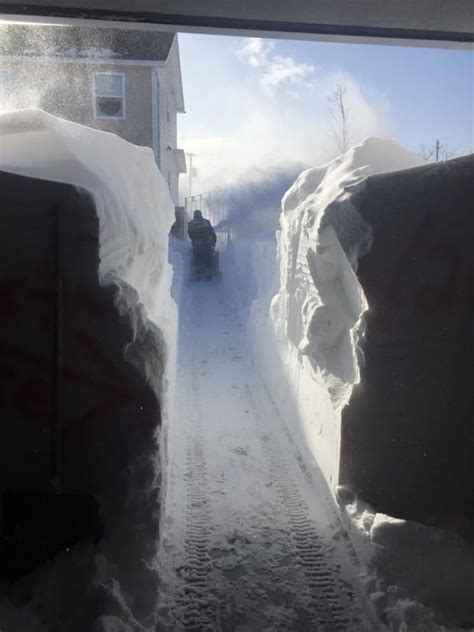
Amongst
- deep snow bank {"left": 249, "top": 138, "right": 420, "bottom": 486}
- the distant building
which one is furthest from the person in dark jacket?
deep snow bank {"left": 249, "top": 138, "right": 420, "bottom": 486}

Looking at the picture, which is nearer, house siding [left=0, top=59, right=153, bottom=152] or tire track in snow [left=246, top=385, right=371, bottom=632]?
tire track in snow [left=246, top=385, right=371, bottom=632]

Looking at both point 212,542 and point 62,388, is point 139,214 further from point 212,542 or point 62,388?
point 212,542

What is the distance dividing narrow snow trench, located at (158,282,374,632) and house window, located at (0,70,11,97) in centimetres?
289

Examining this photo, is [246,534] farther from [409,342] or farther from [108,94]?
[108,94]

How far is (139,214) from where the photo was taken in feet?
13.1

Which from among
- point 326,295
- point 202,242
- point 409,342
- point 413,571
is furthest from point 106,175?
point 202,242

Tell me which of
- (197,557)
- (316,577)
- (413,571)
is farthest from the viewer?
(197,557)

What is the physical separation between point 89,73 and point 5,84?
5.35 ft

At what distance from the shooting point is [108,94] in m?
6.55

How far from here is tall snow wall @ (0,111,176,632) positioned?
8.32ft

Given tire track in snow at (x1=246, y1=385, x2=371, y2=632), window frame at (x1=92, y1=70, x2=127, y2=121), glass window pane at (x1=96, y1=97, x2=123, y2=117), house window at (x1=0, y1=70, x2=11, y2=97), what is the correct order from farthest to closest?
glass window pane at (x1=96, y1=97, x2=123, y2=117), window frame at (x1=92, y1=70, x2=127, y2=121), house window at (x1=0, y1=70, x2=11, y2=97), tire track in snow at (x1=246, y1=385, x2=371, y2=632)

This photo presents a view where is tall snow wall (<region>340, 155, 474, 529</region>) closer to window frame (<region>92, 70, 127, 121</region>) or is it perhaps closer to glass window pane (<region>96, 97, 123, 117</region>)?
window frame (<region>92, 70, 127, 121</region>)

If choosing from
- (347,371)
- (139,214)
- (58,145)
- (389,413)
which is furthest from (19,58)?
(389,413)

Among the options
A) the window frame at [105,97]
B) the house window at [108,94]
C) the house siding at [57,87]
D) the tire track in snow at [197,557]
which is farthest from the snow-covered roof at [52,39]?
the tire track in snow at [197,557]
